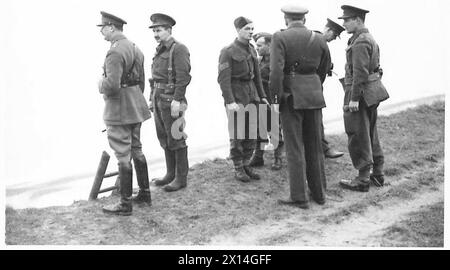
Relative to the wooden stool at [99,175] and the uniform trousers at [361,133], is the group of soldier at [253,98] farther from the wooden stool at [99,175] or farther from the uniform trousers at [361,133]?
the wooden stool at [99,175]

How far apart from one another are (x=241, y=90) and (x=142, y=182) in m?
1.65

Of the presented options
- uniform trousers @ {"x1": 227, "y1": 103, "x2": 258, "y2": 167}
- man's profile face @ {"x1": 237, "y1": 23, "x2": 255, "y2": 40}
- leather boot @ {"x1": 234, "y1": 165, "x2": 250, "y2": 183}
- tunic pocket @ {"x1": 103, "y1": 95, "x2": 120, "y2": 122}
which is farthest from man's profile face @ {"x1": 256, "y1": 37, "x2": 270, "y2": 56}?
tunic pocket @ {"x1": 103, "y1": 95, "x2": 120, "y2": 122}

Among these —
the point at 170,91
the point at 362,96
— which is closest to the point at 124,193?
the point at 170,91

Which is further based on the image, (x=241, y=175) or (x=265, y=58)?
(x=265, y=58)

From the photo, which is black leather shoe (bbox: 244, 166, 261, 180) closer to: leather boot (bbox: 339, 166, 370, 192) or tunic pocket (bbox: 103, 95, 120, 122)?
leather boot (bbox: 339, 166, 370, 192)

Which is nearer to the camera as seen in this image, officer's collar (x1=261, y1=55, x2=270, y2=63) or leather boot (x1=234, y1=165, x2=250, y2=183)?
leather boot (x1=234, y1=165, x2=250, y2=183)

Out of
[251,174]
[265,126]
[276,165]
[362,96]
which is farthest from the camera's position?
[276,165]

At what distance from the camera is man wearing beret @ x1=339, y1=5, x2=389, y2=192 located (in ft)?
23.0

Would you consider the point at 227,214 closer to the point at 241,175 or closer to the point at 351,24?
the point at 241,175

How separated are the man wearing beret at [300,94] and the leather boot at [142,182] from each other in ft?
4.93

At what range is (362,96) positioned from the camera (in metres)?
7.14

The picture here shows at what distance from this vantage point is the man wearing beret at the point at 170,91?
664cm

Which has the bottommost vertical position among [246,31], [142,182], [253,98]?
[142,182]

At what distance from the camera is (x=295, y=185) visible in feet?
22.0
